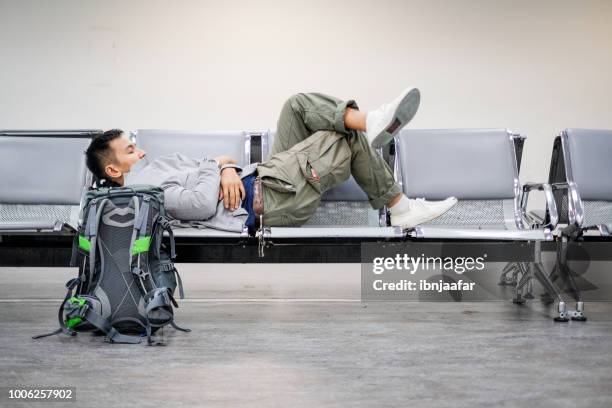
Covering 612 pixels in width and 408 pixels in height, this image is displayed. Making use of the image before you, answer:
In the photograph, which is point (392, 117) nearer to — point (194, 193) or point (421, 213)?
point (421, 213)

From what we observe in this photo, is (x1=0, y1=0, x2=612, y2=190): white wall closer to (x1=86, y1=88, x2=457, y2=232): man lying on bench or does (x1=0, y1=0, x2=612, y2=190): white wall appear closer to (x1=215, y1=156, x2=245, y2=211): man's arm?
(x1=86, y1=88, x2=457, y2=232): man lying on bench

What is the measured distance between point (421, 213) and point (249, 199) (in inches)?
29.8

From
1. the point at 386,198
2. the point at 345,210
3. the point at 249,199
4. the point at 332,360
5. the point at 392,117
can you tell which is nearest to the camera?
the point at 332,360

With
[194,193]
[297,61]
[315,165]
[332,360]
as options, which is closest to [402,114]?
[315,165]

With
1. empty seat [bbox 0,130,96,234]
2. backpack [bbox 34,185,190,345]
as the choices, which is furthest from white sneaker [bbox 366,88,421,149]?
empty seat [bbox 0,130,96,234]

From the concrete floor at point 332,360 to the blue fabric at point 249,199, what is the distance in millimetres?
409

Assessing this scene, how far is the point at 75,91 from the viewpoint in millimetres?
5527

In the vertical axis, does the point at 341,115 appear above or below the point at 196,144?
above

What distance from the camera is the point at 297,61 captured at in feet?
18.3

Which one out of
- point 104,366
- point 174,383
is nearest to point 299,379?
point 174,383

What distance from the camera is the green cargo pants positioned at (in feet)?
9.71

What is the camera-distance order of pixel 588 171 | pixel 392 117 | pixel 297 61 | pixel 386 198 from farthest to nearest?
pixel 297 61 < pixel 588 171 < pixel 386 198 < pixel 392 117

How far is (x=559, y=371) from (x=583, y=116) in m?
4.14

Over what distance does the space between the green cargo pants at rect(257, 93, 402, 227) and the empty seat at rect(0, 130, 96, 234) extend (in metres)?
1.00
